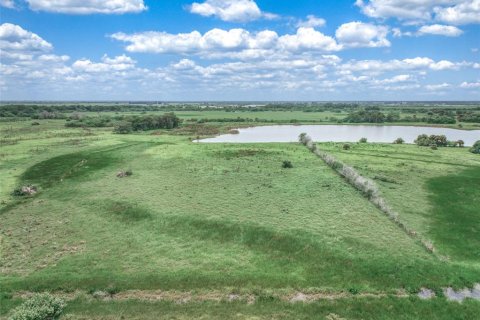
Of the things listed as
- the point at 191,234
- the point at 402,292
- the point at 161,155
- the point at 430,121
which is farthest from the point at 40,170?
the point at 430,121

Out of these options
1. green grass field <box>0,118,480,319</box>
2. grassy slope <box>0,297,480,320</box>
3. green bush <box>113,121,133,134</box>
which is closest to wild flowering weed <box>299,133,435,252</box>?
green grass field <box>0,118,480,319</box>

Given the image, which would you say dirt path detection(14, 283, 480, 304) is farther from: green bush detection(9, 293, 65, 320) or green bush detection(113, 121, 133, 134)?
green bush detection(113, 121, 133, 134)

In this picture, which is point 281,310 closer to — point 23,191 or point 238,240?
point 238,240

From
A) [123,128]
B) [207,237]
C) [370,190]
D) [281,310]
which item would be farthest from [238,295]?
[123,128]

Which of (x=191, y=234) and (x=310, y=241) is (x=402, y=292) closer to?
(x=310, y=241)

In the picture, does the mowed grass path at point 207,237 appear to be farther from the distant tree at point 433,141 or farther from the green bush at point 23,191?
the distant tree at point 433,141

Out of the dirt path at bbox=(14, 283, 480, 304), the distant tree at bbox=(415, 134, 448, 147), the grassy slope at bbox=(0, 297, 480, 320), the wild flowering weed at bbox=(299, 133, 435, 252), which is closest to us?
the grassy slope at bbox=(0, 297, 480, 320)
